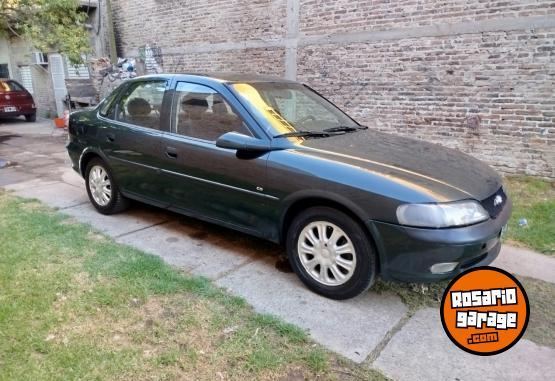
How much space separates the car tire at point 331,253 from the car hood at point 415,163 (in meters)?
0.42

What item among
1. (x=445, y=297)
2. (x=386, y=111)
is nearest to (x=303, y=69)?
(x=386, y=111)

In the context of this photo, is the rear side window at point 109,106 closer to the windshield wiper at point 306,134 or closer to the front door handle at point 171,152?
the front door handle at point 171,152

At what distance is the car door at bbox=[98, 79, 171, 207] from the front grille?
109 inches

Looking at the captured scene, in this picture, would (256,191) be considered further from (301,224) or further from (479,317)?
(479,317)

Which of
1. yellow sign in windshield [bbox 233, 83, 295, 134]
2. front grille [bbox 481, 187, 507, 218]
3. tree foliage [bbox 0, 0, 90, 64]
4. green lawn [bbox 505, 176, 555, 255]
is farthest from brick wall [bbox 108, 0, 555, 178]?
yellow sign in windshield [bbox 233, 83, 295, 134]

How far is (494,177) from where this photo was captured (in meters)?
3.22

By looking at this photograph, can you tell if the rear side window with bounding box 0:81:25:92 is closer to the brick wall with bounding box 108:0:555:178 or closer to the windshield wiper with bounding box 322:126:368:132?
the brick wall with bounding box 108:0:555:178

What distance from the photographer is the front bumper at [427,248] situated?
2559 millimetres

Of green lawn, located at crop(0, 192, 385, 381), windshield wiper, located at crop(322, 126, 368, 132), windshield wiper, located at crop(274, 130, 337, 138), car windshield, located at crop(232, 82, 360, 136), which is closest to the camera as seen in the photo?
green lawn, located at crop(0, 192, 385, 381)

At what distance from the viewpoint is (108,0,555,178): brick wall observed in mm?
5742

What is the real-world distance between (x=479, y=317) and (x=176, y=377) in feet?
5.61

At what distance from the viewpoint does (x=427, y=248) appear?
2574mm

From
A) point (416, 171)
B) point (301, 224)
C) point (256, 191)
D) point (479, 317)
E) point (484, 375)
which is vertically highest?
point (416, 171)

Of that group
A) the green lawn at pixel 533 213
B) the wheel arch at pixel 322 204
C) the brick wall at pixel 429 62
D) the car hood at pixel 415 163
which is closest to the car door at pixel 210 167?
the wheel arch at pixel 322 204
